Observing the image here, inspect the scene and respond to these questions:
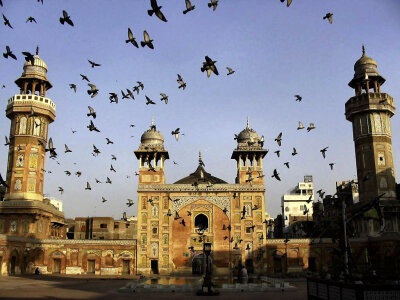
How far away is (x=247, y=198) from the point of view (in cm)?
4266

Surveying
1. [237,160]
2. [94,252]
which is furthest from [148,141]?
[94,252]

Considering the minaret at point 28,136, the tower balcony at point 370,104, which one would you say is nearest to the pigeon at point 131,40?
the minaret at point 28,136

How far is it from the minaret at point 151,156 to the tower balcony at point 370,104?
2023 cm

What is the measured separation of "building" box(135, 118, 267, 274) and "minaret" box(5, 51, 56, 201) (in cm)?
1011

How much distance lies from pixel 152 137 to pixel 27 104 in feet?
43.1

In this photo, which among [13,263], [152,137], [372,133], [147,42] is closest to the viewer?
[147,42]

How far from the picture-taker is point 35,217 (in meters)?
39.6

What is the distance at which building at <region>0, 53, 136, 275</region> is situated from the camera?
3906 centimetres

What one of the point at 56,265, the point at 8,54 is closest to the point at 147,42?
the point at 8,54

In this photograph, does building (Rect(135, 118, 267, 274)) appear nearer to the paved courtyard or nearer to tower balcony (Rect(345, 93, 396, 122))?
tower balcony (Rect(345, 93, 396, 122))

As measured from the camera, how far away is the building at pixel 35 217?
39.1m

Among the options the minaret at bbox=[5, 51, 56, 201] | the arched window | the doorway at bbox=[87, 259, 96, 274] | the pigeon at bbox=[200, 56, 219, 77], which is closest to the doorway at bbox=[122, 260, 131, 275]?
the doorway at bbox=[87, 259, 96, 274]

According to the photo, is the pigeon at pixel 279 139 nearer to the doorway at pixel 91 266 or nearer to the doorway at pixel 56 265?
the doorway at pixel 91 266

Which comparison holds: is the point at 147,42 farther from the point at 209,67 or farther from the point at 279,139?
the point at 279,139
